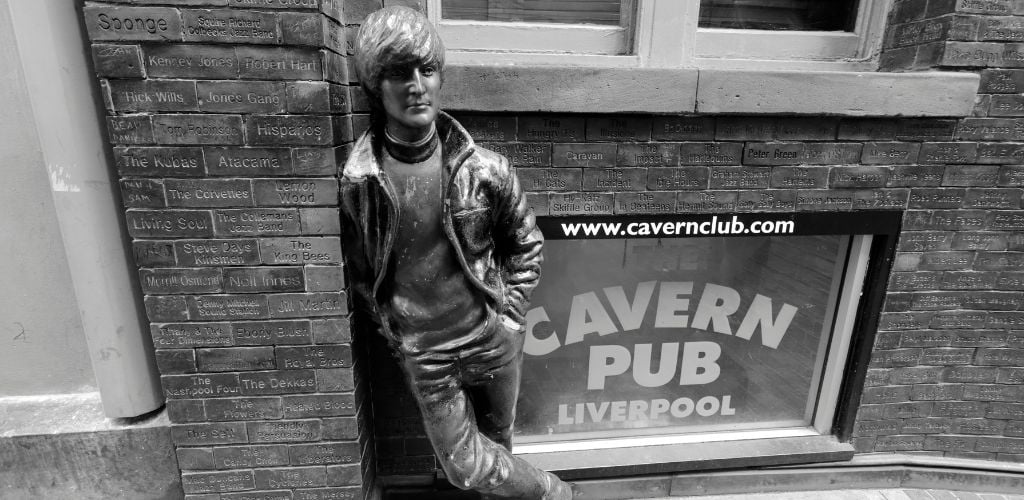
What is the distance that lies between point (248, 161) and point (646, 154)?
1821 mm

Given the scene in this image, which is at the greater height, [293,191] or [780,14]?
[780,14]

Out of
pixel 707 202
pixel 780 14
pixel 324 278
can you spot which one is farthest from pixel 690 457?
pixel 780 14

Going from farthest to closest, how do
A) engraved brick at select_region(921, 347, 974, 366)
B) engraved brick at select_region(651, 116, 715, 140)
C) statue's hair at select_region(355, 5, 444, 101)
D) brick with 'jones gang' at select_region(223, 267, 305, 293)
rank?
engraved brick at select_region(921, 347, 974, 366) → engraved brick at select_region(651, 116, 715, 140) → brick with 'jones gang' at select_region(223, 267, 305, 293) → statue's hair at select_region(355, 5, 444, 101)

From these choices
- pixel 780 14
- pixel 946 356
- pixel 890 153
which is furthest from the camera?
pixel 946 356

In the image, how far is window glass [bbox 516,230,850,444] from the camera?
10.1ft

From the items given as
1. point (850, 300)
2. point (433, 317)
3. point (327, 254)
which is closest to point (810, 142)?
point (850, 300)

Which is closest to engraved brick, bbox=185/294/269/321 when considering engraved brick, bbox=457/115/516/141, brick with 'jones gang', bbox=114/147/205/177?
brick with 'jones gang', bbox=114/147/205/177

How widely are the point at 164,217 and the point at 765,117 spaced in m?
2.81

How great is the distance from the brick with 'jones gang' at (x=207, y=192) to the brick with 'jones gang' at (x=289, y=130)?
20 cm

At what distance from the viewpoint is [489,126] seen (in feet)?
8.14

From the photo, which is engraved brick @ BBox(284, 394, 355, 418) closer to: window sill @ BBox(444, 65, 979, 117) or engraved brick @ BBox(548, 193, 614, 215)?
engraved brick @ BBox(548, 193, 614, 215)

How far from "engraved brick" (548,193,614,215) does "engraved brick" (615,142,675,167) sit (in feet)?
0.63

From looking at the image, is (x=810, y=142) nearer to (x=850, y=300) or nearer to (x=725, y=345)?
(x=850, y=300)

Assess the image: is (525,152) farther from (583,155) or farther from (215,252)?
(215,252)
